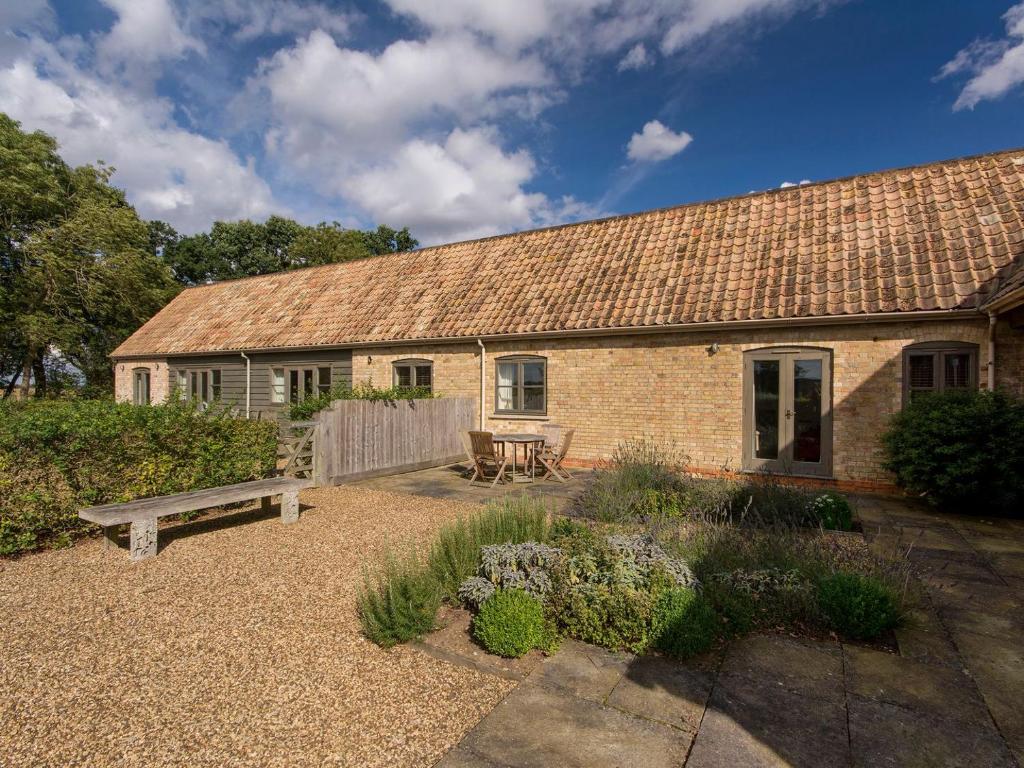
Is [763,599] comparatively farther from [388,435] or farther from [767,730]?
[388,435]

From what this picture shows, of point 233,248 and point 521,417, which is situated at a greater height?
point 233,248

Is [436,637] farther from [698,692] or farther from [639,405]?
[639,405]

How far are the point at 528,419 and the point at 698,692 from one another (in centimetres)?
952

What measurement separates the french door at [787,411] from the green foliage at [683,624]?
6.82m

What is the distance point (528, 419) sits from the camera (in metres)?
12.6

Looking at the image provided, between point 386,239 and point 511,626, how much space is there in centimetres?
4450

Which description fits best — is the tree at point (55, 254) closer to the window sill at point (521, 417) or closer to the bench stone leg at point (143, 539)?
the window sill at point (521, 417)

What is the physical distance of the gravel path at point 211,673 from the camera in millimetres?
→ 2764

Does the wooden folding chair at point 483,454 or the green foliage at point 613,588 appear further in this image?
the wooden folding chair at point 483,454

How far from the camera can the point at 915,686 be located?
315cm

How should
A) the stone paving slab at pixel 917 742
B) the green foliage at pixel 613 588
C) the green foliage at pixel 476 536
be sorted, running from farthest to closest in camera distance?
the green foliage at pixel 476 536
the green foliage at pixel 613 588
the stone paving slab at pixel 917 742

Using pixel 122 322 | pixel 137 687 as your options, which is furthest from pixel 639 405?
pixel 122 322

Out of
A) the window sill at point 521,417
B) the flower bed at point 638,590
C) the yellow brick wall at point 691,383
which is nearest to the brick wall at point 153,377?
the yellow brick wall at point 691,383

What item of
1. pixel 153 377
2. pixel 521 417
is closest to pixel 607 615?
pixel 521 417
